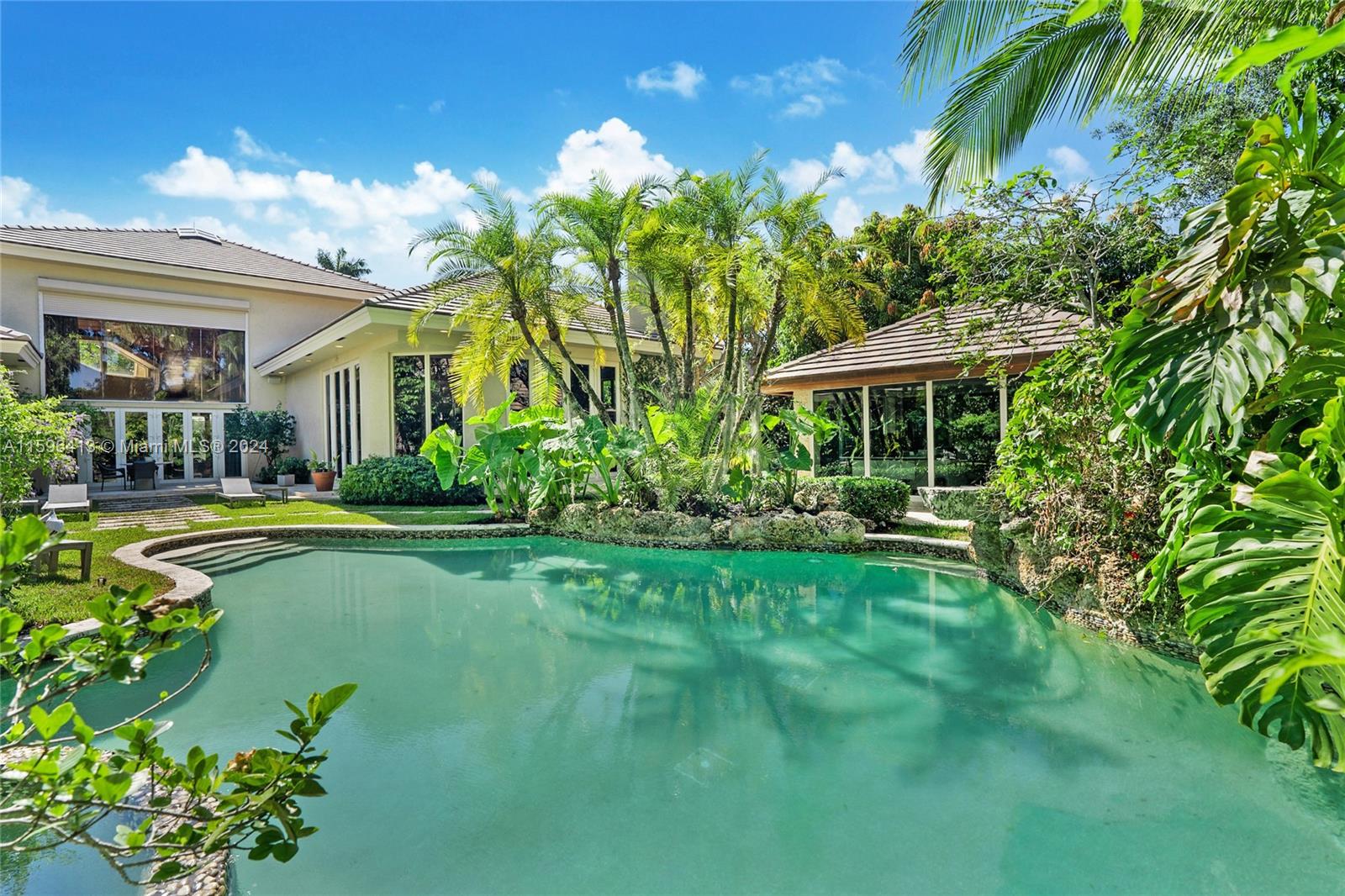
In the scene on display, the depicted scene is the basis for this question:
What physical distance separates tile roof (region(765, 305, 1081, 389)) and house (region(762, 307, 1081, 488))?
0.03m

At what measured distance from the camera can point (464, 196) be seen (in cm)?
1232

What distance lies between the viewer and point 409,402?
17.1 m

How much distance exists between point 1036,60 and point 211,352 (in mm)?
22358

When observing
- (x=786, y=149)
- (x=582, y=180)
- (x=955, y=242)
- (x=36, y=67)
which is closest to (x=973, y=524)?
(x=955, y=242)

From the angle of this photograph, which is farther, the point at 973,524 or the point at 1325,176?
the point at 973,524

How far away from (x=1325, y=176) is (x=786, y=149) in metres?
11.0

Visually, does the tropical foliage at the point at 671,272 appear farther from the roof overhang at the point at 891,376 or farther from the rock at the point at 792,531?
the roof overhang at the point at 891,376

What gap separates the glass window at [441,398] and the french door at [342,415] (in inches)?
87.4

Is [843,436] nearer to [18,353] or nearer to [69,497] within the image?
[69,497]

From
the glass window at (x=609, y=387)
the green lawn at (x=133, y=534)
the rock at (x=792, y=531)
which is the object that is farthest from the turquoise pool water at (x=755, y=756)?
the glass window at (x=609, y=387)

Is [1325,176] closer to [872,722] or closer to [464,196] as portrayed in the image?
[872,722]

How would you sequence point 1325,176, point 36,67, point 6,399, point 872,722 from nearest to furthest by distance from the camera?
point 1325,176
point 872,722
point 6,399
point 36,67

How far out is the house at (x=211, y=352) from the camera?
1708 centimetres

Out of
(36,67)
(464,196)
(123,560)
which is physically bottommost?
(123,560)
